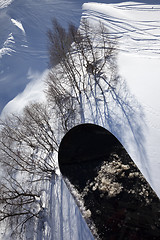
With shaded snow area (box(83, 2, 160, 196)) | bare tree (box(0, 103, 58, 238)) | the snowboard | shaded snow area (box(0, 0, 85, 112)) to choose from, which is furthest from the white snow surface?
the snowboard

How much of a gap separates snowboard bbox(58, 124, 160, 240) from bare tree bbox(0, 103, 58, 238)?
4.66 meters

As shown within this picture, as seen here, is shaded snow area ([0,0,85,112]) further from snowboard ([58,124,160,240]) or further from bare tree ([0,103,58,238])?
snowboard ([58,124,160,240])

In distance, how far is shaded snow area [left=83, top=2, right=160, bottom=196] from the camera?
790 centimetres

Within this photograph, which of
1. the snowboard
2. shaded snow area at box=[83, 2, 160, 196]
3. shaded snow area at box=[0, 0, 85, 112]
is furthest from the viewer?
shaded snow area at box=[0, 0, 85, 112]

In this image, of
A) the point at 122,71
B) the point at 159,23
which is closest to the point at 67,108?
the point at 122,71

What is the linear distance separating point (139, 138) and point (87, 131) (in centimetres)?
601

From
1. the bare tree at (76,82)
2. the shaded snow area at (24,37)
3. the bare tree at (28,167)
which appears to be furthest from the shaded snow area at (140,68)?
the shaded snow area at (24,37)

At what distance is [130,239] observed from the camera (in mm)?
2354

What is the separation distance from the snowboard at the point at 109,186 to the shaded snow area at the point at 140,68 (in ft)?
14.6

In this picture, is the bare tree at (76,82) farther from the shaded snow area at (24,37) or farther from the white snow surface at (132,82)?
the shaded snow area at (24,37)

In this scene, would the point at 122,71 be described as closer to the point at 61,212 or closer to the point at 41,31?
the point at 61,212

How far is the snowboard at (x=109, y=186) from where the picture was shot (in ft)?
8.07

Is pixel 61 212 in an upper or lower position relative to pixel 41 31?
lower

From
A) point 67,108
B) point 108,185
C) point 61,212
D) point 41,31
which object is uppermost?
point 41,31
